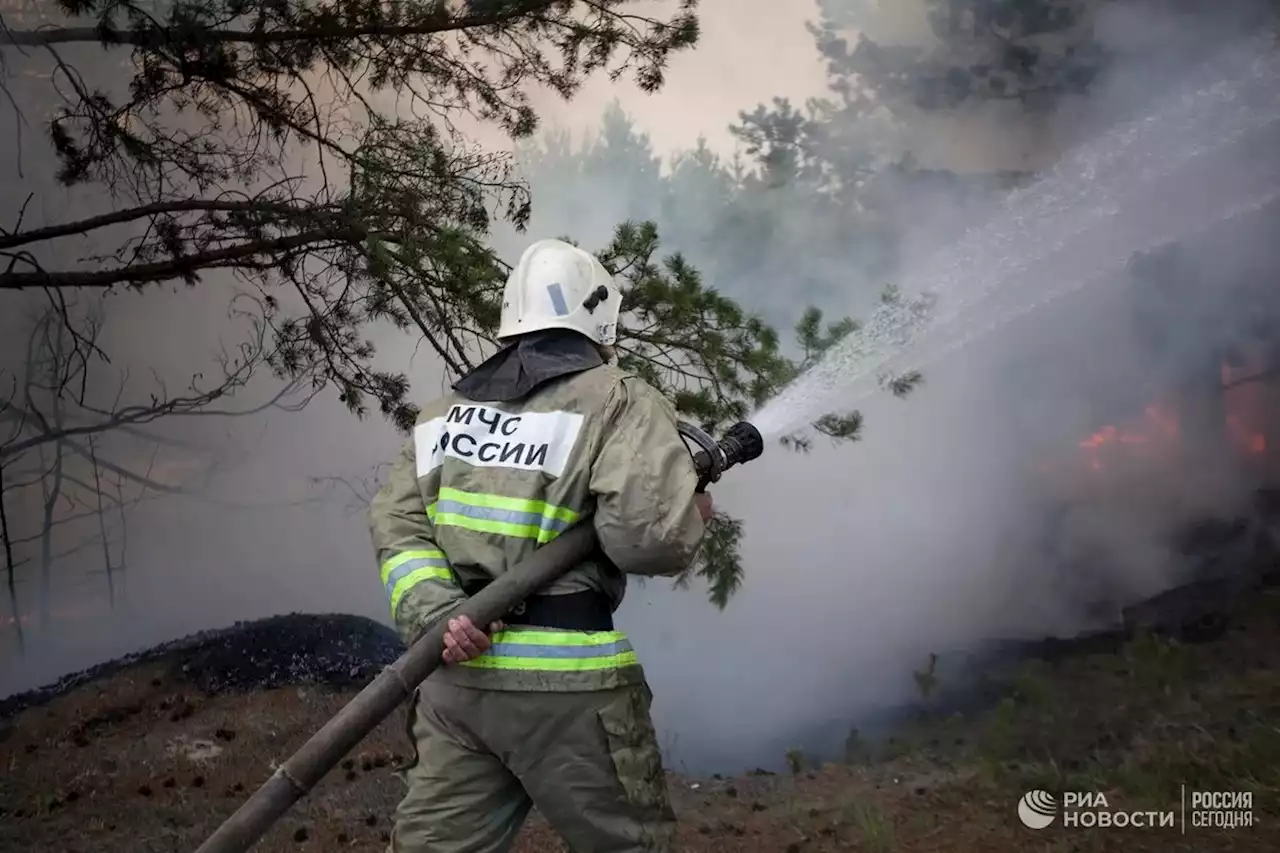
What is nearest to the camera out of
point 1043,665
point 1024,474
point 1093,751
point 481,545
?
point 481,545

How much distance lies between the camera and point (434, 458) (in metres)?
2.34

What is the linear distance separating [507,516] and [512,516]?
13 millimetres

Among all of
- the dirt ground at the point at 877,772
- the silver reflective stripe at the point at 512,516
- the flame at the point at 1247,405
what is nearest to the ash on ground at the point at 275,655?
the dirt ground at the point at 877,772

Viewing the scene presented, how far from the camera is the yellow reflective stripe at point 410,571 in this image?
86.8 inches

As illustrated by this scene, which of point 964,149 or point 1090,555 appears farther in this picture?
point 964,149

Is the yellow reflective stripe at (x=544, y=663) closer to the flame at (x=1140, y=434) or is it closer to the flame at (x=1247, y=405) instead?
the flame at (x=1140, y=434)

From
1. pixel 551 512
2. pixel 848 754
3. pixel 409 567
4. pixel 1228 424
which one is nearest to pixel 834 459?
pixel 848 754

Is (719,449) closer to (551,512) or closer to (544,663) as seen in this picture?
(551,512)

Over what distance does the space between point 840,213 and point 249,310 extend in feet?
9.27

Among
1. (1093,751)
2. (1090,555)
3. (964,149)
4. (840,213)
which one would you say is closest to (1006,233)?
(964,149)

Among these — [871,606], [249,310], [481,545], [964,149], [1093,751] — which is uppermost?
[964,149]

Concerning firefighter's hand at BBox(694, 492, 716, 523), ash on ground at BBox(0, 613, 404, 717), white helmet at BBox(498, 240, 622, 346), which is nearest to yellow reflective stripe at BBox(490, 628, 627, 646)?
firefighter's hand at BBox(694, 492, 716, 523)

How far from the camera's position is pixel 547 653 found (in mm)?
2170

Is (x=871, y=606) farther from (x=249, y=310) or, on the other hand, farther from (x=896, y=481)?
(x=249, y=310)
